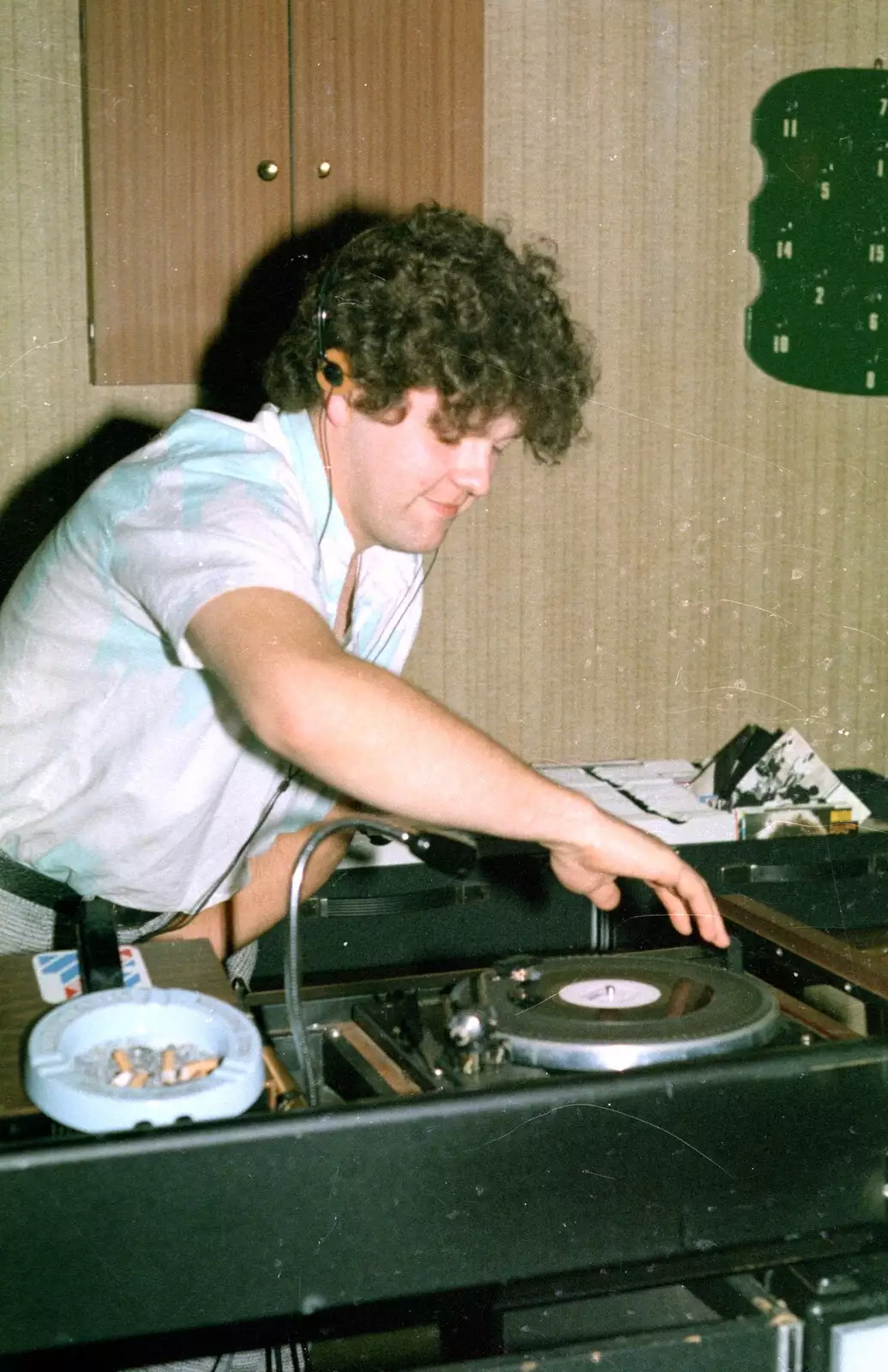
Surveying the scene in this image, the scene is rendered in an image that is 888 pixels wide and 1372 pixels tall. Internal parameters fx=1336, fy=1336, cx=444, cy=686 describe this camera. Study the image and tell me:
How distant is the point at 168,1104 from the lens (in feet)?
2.88

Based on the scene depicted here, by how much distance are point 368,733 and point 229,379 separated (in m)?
1.52

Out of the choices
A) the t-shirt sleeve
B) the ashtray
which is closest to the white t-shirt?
the t-shirt sleeve

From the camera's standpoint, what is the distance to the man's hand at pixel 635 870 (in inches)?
43.4

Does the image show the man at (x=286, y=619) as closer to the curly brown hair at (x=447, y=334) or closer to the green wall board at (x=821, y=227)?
the curly brown hair at (x=447, y=334)

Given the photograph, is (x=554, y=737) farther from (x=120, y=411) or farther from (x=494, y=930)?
(x=120, y=411)

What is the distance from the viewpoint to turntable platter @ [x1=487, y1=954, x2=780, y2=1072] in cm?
101

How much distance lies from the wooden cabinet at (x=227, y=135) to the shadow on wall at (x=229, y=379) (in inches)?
1.1

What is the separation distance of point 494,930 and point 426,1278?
1.42 m

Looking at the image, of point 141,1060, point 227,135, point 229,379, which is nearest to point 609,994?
point 141,1060

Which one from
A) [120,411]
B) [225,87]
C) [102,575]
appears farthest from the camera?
[120,411]

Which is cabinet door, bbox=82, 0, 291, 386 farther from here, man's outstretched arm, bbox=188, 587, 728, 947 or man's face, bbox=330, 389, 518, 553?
man's outstretched arm, bbox=188, 587, 728, 947

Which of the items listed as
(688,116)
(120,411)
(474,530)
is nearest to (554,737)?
(474,530)

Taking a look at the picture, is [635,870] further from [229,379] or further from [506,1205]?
[229,379]

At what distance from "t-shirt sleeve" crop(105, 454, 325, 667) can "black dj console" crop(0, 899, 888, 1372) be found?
378mm
